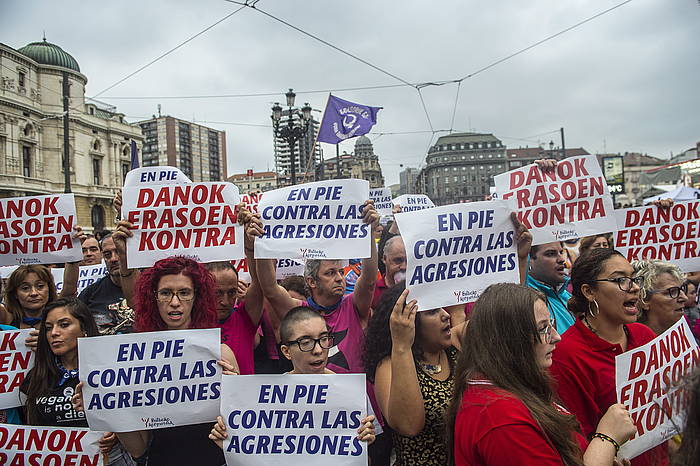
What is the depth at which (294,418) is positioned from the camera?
2506 mm

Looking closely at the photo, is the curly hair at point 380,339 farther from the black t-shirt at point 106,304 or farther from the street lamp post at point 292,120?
the street lamp post at point 292,120

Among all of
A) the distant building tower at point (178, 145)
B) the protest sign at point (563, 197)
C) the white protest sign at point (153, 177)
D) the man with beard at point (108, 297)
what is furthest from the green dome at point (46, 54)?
the distant building tower at point (178, 145)

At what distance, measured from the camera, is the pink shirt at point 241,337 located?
10.8ft

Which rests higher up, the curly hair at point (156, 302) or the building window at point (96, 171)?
the building window at point (96, 171)

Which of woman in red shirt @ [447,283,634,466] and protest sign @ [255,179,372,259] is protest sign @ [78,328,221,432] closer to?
protest sign @ [255,179,372,259]

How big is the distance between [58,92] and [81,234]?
161ft

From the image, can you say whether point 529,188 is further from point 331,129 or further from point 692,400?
point 331,129

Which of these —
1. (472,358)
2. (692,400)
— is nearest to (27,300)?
(472,358)

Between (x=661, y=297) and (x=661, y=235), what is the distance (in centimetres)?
97

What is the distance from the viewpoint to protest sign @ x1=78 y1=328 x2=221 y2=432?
104 inches

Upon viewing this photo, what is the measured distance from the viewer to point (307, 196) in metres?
3.71

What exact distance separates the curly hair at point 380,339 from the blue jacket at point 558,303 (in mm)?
1195

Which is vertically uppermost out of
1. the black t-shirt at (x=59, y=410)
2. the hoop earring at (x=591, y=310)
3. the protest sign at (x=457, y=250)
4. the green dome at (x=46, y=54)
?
the green dome at (x=46, y=54)

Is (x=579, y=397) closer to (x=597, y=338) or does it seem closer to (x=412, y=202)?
(x=597, y=338)
